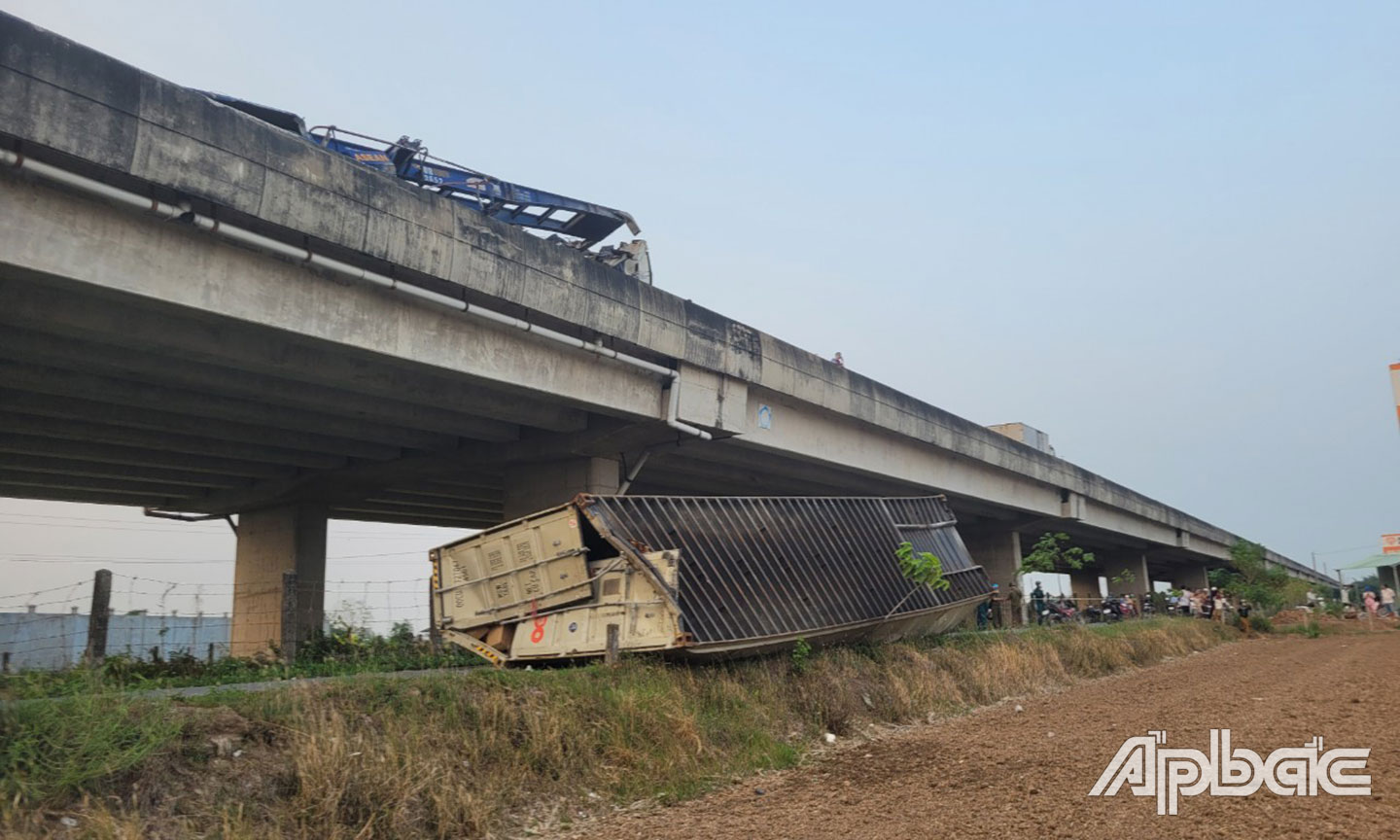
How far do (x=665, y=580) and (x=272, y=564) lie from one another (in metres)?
17.2

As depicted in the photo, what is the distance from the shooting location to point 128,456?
2109 centimetres

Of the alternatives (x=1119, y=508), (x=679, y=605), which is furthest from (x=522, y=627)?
(x=1119, y=508)

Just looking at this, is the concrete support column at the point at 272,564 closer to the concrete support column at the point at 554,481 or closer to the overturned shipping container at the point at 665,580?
the concrete support column at the point at 554,481

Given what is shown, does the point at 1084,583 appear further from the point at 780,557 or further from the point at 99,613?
A: the point at 99,613

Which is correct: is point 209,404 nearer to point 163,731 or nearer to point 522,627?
point 522,627

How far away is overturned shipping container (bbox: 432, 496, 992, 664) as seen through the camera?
1289 cm

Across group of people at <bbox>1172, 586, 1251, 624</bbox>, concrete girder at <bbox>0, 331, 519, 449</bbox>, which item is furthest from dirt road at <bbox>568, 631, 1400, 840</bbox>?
group of people at <bbox>1172, 586, 1251, 624</bbox>

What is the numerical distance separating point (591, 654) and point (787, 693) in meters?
2.73

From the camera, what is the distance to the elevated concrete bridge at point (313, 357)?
11.0 m

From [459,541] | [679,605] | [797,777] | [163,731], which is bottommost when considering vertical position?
[797,777]

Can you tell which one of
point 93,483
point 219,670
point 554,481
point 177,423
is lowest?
point 219,670

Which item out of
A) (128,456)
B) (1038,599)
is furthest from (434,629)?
(1038,599)

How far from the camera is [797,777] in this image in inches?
408

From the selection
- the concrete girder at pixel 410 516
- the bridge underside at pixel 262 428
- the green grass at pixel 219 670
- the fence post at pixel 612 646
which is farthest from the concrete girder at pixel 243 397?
the concrete girder at pixel 410 516
